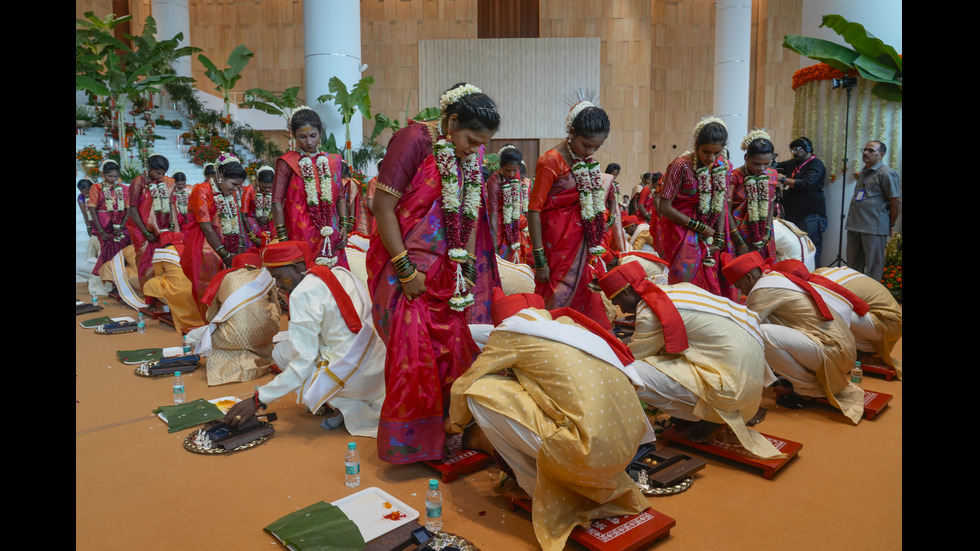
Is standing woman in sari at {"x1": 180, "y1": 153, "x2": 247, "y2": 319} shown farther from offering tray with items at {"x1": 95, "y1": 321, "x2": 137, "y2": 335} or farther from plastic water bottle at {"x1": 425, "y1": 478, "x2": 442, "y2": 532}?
plastic water bottle at {"x1": 425, "y1": 478, "x2": 442, "y2": 532}

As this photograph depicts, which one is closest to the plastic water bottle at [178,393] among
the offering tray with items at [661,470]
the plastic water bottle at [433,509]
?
the plastic water bottle at [433,509]

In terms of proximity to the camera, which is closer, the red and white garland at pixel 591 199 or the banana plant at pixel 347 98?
the red and white garland at pixel 591 199

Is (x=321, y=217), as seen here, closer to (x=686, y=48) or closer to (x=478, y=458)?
(x=478, y=458)

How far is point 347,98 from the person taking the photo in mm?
10914

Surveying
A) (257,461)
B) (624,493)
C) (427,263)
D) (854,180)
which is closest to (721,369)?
(624,493)

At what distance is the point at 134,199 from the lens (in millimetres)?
7715

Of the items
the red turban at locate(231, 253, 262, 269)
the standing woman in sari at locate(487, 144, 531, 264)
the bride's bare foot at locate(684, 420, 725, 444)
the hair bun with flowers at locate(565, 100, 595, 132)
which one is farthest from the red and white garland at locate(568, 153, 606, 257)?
the standing woman in sari at locate(487, 144, 531, 264)

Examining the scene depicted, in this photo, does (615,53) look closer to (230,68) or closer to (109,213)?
(230,68)

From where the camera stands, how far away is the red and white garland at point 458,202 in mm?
3053

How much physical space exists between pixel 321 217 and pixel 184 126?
A: 1339cm

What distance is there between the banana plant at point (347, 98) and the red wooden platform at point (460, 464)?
28.0 ft

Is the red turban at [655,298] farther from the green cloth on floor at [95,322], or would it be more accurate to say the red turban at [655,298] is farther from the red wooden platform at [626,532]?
the green cloth on floor at [95,322]

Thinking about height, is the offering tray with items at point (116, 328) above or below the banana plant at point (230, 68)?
below

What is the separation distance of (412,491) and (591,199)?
204cm
